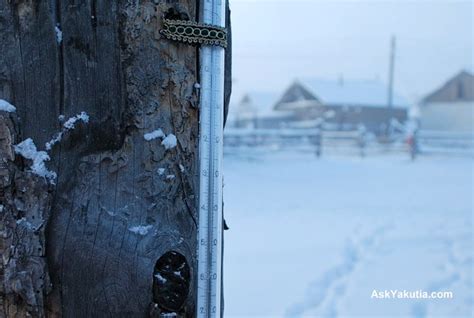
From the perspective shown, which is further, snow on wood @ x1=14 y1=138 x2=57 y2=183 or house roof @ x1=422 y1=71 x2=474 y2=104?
house roof @ x1=422 y1=71 x2=474 y2=104

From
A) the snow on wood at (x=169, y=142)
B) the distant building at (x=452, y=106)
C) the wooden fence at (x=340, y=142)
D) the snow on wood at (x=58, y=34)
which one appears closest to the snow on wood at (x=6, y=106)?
the snow on wood at (x=58, y=34)

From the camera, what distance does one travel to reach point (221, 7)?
3.21 feet

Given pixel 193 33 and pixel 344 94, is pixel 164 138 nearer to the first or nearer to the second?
pixel 193 33

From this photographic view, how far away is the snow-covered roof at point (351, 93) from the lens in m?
37.6

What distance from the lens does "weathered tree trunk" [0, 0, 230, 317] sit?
2.79ft

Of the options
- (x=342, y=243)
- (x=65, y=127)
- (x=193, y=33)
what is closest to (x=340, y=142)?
(x=342, y=243)

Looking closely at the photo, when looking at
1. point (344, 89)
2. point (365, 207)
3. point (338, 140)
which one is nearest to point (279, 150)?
point (338, 140)

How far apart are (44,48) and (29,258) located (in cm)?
33

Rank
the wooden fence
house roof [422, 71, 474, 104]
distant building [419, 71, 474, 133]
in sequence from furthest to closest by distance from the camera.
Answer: house roof [422, 71, 474, 104], distant building [419, 71, 474, 133], the wooden fence

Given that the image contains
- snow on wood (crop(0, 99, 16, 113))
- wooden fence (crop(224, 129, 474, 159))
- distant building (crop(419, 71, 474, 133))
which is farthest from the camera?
distant building (crop(419, 71, 474, 133))

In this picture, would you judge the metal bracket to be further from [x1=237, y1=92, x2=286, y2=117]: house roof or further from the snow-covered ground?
[x1=237, y1=92, x2=286, y2=117]: house roof

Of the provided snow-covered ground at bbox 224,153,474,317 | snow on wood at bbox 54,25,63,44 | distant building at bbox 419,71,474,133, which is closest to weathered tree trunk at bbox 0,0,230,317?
snow on wood at bbox 54,25,63,44

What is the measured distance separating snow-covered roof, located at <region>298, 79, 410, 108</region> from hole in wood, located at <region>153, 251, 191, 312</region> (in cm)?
3689

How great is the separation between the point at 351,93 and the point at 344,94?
736mm
